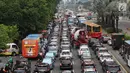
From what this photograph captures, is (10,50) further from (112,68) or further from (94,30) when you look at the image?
(94,30)

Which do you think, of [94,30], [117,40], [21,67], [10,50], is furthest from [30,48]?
[94,30]

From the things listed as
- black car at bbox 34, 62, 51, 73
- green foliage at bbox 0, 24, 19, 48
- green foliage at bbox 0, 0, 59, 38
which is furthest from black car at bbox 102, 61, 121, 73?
green foliage at bbox 0, 0, 59, 38

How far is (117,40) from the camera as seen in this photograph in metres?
59.3

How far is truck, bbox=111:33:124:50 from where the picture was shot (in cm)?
5857

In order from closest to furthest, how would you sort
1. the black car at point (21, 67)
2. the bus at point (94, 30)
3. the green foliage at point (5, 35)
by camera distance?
the black car at point (21, 67) < the green foliage at point (5, 35) < the bus at point (94, 30)

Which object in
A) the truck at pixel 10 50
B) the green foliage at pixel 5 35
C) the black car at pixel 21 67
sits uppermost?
the green foliage at pixel 5 35

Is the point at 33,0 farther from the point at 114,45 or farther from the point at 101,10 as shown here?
the point at 101,10

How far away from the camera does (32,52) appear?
51.3 m

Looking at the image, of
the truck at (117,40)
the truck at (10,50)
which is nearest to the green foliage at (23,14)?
the truck at (10,50)

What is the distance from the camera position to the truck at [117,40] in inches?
2306

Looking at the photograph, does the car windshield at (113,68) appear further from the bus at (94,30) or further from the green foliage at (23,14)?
the bus at (94,30)

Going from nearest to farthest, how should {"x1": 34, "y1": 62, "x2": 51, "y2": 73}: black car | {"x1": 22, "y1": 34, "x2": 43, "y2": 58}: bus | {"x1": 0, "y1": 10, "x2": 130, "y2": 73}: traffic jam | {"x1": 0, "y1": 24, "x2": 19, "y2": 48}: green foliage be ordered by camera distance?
{"x1": 34, "y1": 62, "x2": 51, "y2": 73}: black car → {"x1": 0, "y1": 10, "x2": 130, "y2": 73}: traffic jam → {"x1": 0, "y1": 24, "x2": 19, "y2": 48}: green foliage → {"x1": 22, "y1": 34, "x2": 43, "y2": 58}: bus

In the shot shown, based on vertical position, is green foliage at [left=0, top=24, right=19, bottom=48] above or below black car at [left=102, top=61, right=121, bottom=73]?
→ above

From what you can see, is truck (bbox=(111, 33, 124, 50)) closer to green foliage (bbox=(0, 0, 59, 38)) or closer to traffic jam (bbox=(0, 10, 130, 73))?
traffic jam (bbox=(0, 10, 130, 73))
